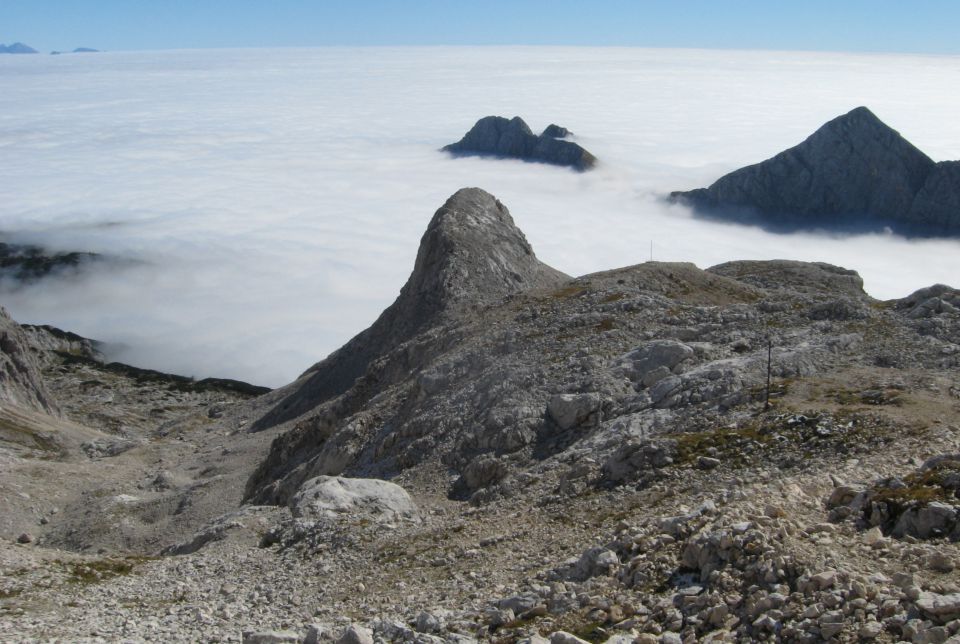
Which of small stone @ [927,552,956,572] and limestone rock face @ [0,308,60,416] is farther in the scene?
limestone rock face @ [0,308,60,416]

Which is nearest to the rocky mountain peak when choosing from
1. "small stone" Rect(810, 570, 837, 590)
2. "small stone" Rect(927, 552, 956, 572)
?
"small stone" Rect(927, 552, 956, 572)

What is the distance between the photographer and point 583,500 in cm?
3081

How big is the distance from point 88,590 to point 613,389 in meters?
23.3

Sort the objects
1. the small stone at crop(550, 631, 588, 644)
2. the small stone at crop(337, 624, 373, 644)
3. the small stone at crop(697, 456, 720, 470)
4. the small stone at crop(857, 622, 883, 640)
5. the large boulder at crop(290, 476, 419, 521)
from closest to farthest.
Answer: the small stone at crop(857, 622, 883, 640), the small stone at crop(550, 631, 588, 644), the small stone at crop(337, 624, 373, 644), the small stone at crop(697, 456, 720, 470), the large boulder at crop(290, 476, 419, 521)

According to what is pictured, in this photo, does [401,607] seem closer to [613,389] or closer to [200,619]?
[200,619]

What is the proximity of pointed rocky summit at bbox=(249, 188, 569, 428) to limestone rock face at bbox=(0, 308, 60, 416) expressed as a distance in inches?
1708

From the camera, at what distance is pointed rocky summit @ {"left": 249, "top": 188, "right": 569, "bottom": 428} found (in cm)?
7912

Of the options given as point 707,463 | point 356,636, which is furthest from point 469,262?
point 356,636

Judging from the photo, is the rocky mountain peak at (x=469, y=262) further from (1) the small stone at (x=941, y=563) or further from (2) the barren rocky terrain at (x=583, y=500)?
(1) the small stone at (x=941, y=563)

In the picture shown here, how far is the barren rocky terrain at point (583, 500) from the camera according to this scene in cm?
1955

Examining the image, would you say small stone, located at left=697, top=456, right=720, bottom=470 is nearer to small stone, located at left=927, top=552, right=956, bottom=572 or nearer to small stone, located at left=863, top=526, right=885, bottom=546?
small stone, located at left=863, top=526, right=885, bottom=546

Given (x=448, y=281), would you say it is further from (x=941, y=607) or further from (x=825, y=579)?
(x=941, y=607)

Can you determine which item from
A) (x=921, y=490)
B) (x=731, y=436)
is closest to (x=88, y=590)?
(x=731, y=436)

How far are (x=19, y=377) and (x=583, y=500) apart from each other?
359 ft
